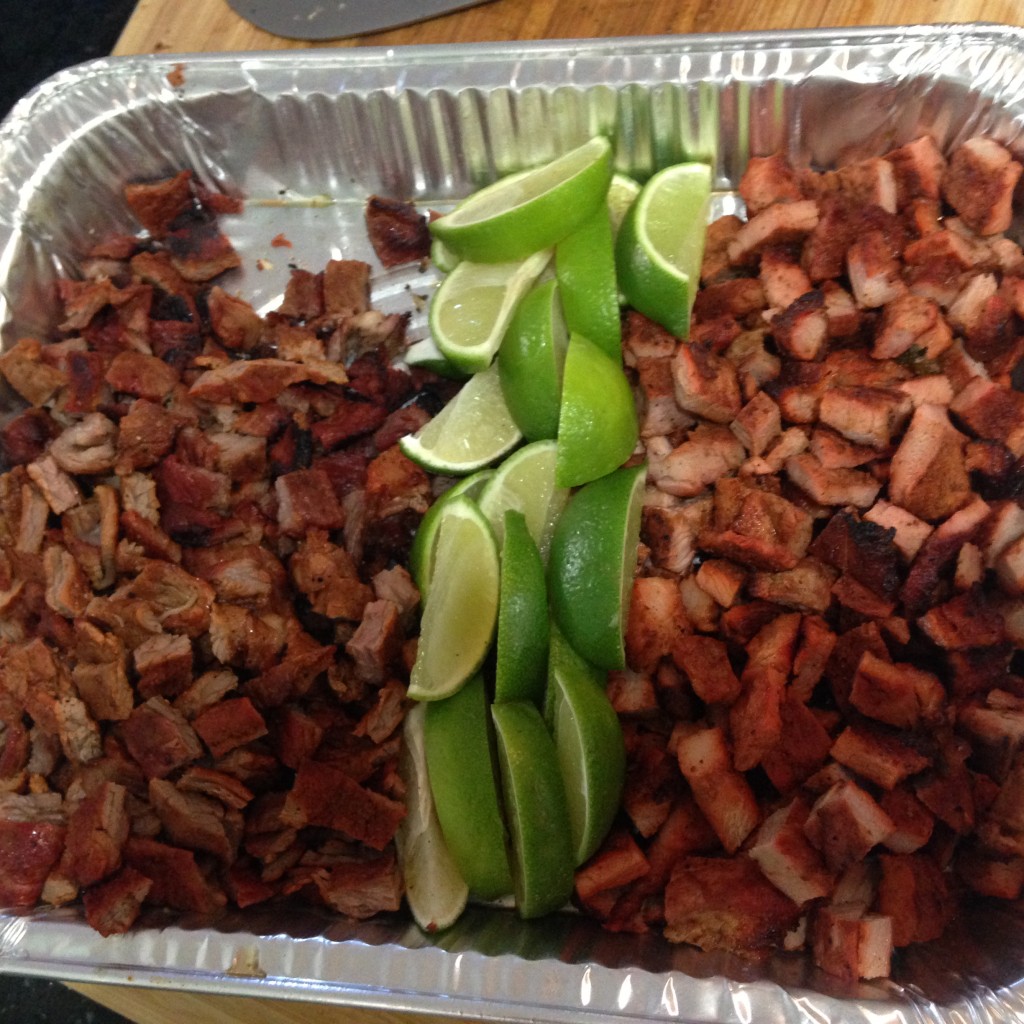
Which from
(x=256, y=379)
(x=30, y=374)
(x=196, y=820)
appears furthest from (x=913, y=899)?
(x=30, y=374)

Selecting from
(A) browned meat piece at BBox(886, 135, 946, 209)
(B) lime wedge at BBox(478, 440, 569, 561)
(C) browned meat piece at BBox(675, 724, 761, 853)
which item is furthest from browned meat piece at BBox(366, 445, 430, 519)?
(A) browned meat piece at BBox(886, 135, 946, 209)

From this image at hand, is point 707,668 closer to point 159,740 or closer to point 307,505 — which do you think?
point 307,505

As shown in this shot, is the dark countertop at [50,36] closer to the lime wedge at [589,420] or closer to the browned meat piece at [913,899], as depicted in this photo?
the lime wedge at [589,420]

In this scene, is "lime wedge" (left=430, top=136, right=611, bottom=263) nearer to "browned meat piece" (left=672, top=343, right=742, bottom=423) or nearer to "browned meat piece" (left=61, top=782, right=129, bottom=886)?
"browned meat piece" (left=672, top=343, right=742, bottom=423)

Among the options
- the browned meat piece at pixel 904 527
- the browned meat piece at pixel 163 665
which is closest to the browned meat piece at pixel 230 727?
the browned meat piece at pixel 163 665

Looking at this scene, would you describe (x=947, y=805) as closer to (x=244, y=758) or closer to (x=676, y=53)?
(x=244, y=758)

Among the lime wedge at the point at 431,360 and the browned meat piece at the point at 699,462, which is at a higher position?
the lime wedge at the point at 431,360

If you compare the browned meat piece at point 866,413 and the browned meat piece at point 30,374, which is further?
the browned meat piece at point 30,374
